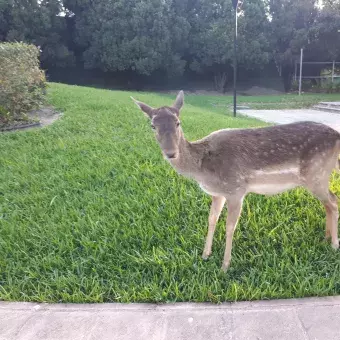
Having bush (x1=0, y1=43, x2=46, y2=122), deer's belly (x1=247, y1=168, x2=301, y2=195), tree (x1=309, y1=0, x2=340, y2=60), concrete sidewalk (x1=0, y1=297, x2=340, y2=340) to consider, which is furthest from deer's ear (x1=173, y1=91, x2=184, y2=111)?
tree (x1=309, y1=0, x2=340, y2=60)

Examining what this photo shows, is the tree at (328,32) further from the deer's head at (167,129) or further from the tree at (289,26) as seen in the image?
the deer's head at (167,129)

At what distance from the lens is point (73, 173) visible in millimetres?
4742

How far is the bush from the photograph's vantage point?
25.3ft

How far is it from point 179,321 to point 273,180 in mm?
1275

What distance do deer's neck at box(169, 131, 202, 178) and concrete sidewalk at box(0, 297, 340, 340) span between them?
0.99m

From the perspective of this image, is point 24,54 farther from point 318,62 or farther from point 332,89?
point 318,62

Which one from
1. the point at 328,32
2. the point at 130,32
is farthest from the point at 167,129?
the point at 328,32

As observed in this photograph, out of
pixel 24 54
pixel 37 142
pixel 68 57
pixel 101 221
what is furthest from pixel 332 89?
pixel 101 221

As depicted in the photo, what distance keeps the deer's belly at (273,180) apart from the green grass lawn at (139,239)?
558mm

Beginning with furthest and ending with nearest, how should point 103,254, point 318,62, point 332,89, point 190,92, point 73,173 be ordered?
point 190,92 → point 318,62 → point 332,89 → point 73,173 → point 103,254

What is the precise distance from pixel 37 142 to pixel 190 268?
178 inches

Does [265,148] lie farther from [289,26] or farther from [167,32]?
[289,26]

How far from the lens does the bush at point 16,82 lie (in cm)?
772

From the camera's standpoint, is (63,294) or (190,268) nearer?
(63,294)
